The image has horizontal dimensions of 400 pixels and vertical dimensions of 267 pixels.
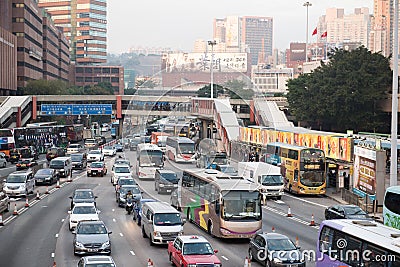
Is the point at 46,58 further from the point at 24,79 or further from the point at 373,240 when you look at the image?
the point at 373,240

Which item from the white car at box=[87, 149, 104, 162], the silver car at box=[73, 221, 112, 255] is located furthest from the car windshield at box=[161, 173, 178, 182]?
the white car at box=[87, 149, 104, 162]

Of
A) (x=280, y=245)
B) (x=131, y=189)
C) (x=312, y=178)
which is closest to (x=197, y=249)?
(x=280, y=245)

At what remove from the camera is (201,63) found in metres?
23.5

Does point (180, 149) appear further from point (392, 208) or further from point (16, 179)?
point (16, 179)

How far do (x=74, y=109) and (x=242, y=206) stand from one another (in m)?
85.4

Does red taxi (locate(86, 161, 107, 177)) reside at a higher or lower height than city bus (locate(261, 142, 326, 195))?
lower

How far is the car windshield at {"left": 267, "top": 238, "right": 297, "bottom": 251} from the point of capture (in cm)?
2547

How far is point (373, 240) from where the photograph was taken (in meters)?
19.6

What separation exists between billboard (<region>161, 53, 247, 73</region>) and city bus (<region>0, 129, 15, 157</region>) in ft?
186

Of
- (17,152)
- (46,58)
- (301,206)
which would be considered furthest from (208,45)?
(46,58)

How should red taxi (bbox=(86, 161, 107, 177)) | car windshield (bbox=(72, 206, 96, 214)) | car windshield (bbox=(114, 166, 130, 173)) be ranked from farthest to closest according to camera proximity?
red taxi (bbox=(86, 161, 107, 177)) → car windshield (bbox=(114, 166, 130, 173)) → car windshield (bbox=(72, 206, 96, 214))

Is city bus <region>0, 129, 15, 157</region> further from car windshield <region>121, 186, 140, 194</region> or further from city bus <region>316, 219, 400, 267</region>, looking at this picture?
city bus <region>316, 219, 400, 267</region>

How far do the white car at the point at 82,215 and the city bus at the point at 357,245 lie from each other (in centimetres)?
1528
